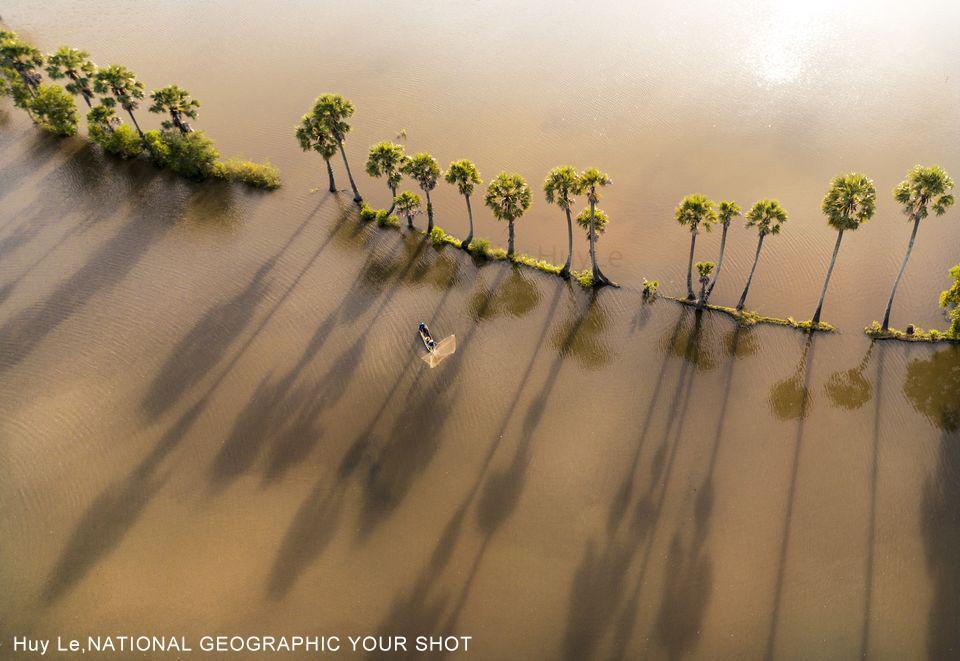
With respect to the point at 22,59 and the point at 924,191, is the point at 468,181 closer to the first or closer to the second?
the point at 924,191

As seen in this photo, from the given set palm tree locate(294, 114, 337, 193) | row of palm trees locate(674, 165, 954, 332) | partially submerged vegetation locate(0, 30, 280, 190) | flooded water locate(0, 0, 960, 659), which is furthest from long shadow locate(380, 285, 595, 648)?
partially submerged vegetation locate(0, 30, 280, 190)

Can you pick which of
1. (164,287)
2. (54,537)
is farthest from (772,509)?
Result: (164,287)

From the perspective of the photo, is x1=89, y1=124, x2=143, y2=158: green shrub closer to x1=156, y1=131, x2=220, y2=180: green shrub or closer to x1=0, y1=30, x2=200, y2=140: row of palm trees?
x1=0, y1=30, x2=200, y2=140: row of palm trees

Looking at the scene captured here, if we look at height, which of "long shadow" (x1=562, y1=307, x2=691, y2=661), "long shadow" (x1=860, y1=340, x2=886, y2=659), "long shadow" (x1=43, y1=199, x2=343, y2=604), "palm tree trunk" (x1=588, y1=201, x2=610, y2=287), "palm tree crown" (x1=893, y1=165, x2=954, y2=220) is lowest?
"long shadow" (x1=43, y1=199, x2=343, y2=604)

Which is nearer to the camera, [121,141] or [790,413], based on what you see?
[790,413]

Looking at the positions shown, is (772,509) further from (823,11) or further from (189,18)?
(189,18)

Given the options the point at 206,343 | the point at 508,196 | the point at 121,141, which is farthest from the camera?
the point at 121,141

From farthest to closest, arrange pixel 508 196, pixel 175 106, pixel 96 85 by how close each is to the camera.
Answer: pixel 175 106 < pixel 96 85 < pixel 508 196

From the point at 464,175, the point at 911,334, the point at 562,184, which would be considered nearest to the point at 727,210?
the point at 562,184
